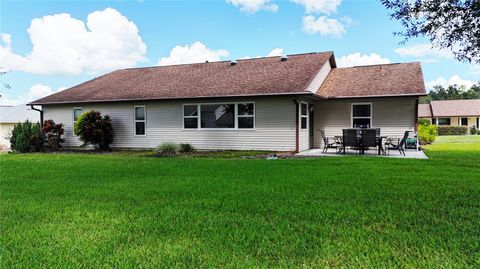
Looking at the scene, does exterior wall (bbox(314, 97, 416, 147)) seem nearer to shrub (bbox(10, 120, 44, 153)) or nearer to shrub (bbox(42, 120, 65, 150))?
shrub (bbox(42, 120, 65, 150))

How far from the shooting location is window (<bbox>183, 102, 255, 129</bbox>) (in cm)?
1537

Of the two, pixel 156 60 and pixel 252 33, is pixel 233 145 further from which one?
pixel 156 60

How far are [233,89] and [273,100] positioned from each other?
183 cm

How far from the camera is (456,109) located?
49.2 m

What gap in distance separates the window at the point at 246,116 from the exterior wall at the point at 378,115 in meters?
3.39

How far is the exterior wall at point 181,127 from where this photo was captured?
48.4 feet

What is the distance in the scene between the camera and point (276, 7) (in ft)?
50.2

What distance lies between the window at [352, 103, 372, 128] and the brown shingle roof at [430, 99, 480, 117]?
126 ft

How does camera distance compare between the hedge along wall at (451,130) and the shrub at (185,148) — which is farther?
the hedge along wall at (451,130)

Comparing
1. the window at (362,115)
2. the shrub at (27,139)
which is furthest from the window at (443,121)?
the shrub at (27,139)

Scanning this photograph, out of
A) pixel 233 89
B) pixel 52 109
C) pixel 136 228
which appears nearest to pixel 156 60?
pixel 52 109

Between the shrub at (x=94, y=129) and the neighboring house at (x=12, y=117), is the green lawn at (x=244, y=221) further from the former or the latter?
the neighboring house at (x=12, y=117)

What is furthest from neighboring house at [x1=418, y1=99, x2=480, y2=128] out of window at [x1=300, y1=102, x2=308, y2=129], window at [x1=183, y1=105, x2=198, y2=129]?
window at [x1=183, y1=105, x2=198, y2=129]

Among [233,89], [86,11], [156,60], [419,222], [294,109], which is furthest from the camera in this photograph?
[156,60]
